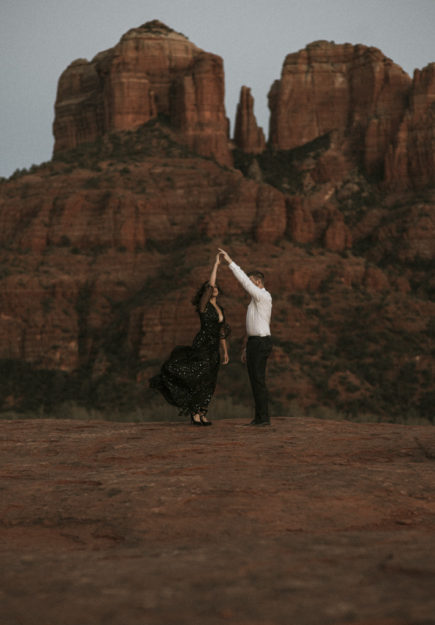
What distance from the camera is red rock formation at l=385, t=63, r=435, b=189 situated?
6756cm

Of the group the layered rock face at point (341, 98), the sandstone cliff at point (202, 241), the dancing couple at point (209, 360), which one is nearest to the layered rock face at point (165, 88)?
the sandstone cliff at point (202, 241)

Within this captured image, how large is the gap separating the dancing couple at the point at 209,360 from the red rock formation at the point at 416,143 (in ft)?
203

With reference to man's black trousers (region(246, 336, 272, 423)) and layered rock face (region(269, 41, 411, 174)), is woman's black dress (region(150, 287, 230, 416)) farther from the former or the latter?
layered rock face (region(269, 41, 411, 174))

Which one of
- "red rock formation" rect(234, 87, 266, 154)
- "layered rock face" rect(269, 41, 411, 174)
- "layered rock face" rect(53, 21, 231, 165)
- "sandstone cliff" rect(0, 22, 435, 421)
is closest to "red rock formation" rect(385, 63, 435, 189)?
"sandstone cliff" rect(0, 22, 435, 421)

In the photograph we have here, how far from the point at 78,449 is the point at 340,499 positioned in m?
3.96

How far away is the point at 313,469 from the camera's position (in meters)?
6.35

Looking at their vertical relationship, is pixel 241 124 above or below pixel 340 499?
above

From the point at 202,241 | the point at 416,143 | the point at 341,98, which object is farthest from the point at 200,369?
the point at 341,98

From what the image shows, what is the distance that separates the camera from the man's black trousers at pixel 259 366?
32.0 feet

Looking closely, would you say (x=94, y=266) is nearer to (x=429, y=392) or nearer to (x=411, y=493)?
(x=429, y=392)

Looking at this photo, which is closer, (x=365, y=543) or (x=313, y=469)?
(x=365, y=543)

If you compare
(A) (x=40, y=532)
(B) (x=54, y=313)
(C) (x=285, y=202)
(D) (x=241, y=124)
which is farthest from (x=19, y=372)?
(D) (x=241, y=124)

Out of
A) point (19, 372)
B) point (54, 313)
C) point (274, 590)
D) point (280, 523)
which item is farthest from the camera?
point (54, 313)

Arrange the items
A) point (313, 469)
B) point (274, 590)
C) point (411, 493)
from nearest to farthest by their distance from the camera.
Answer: point (274, 590), point (411, 493), point (313, 469)
